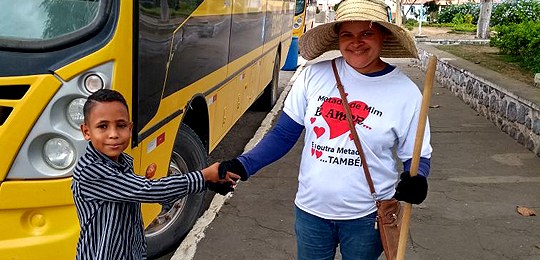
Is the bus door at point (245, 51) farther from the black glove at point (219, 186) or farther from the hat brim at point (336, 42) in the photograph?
the black glove at point (219, 186)

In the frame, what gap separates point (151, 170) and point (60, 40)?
3.18ft

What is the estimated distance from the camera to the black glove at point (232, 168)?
7.96ft

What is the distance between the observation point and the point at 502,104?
771cm

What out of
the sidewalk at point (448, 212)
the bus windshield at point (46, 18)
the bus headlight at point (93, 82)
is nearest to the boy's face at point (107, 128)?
the bus headlight at point (93, 82)

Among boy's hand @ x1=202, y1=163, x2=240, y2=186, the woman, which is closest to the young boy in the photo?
boy's hand @ x1=202, y1=163, x2=240, y2=186

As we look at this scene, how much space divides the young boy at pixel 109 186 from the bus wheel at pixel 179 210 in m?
1.81

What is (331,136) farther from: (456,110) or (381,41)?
(456,110)

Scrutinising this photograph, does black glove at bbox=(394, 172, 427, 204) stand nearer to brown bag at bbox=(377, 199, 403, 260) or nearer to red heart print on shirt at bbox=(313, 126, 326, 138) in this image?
brown bag at bbox=(377, 199, 403, 260)

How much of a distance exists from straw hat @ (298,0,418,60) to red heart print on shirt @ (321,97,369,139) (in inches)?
12.9

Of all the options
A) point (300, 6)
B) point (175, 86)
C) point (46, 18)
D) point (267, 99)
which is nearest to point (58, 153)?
point (46, 18)

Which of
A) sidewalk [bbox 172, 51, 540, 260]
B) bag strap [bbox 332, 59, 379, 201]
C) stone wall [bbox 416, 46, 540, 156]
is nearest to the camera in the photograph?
bag strap [bbox 332, 59, 379, 201]

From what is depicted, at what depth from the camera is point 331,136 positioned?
2404 mm

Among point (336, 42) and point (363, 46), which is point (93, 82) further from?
point (363, 46)

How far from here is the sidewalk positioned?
4.20 meters
